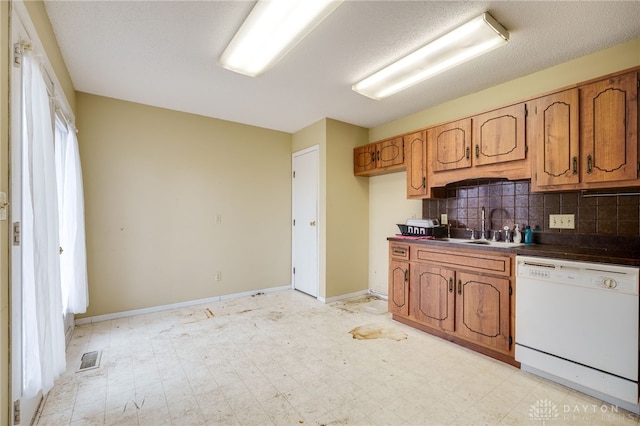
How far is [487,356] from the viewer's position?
97.7 inches

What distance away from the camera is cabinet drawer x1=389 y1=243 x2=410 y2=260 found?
317 cm

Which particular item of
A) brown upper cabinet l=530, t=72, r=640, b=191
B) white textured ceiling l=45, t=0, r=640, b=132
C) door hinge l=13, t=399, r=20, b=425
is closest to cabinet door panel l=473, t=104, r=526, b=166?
brown upper cabinet l=530, t=72, r=640, b=191

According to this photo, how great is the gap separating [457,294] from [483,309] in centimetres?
24

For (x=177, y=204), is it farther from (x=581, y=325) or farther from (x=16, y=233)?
(x=581, y=325)

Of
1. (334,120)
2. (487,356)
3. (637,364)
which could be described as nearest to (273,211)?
(334,120)

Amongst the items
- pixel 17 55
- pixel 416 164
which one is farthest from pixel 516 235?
pixel 17 55

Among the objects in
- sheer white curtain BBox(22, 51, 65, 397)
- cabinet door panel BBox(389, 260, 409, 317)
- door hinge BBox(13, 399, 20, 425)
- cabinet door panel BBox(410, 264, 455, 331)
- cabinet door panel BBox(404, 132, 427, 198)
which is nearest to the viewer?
door hinge BBox(13, 399, 20, 425)

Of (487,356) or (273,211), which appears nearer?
(487,356)

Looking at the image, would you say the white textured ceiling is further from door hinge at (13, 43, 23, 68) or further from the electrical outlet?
the electrical outlet

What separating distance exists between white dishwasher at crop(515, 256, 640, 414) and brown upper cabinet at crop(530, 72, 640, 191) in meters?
0.70

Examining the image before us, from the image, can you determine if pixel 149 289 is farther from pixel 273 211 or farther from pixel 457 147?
pixel 457 147

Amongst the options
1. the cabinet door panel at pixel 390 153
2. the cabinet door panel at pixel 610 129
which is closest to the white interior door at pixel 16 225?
the cabinet door panel at pixel 390 153

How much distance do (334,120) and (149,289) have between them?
10.7 feet

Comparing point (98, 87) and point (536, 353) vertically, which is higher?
point (98, 87)
